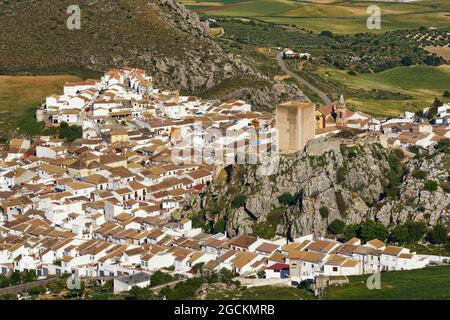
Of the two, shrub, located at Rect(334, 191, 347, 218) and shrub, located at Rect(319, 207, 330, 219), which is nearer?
shrub, located at Rect(319, 207, 330, 219)

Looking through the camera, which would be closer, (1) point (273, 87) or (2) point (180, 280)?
(2) point (180, 280)

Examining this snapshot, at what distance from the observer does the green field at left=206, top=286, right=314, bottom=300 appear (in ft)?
150

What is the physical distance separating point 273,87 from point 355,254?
48.5 meters

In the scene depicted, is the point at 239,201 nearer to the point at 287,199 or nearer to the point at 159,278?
the point at 287,199

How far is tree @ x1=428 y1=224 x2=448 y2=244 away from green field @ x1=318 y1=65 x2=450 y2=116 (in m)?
47.6

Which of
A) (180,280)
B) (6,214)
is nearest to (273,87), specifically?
(6,214)

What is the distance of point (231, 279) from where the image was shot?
49.6m

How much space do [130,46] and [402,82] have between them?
3708 centimetres

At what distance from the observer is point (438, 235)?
5484 cm

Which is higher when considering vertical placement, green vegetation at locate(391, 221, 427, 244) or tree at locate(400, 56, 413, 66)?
green vegetation at locate(391, 221, 427, 244)

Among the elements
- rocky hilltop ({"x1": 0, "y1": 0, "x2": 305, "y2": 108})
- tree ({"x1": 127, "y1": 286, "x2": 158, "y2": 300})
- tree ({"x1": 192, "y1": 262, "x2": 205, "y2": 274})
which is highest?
rocky hilltop ({"x1": 0, "y1": 0, "x2": 305, "y2": 108})

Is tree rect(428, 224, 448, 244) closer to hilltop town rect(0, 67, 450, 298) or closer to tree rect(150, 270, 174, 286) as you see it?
hilltop town rect(0, 67, 450, 298)

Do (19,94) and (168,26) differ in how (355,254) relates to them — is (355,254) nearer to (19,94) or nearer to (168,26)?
(19,94)

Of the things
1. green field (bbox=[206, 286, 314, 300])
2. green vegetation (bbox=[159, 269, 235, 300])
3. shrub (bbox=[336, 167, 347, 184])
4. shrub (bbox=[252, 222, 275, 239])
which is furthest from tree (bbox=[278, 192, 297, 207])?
green field (bbox=[206, 286, 314, 300])
